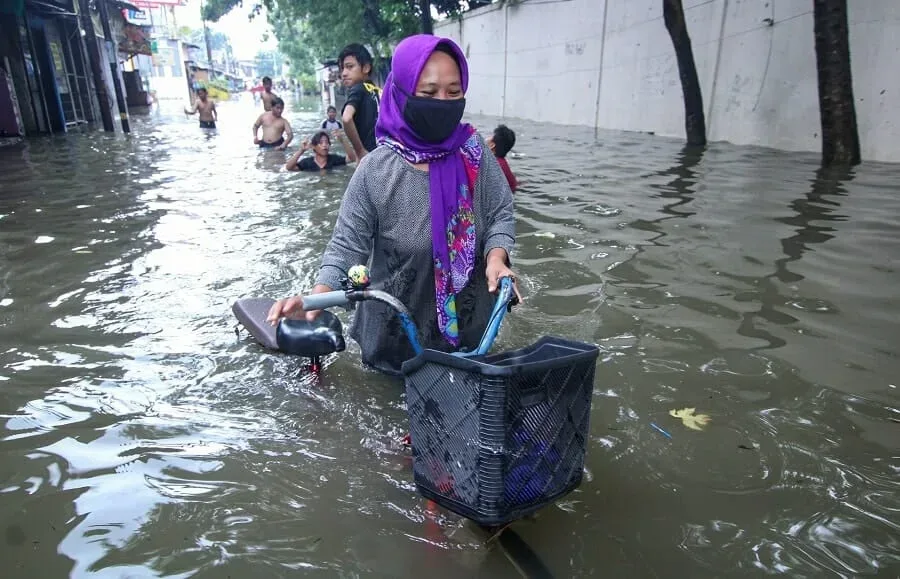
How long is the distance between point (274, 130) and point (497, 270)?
40.4ft

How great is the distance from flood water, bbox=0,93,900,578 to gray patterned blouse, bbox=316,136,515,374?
597 mm

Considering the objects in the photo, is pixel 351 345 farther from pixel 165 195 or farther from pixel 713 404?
pixel 165 195

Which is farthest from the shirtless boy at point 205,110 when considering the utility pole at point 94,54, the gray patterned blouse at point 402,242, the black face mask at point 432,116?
the black face mask at point 432,116

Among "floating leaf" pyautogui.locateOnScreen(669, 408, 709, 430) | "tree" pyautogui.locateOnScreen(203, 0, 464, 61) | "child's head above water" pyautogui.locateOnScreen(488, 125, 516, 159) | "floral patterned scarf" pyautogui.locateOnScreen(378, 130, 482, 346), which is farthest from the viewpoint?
"tree" pyautogui.locateOnScreen(203, 0, 464, 61)

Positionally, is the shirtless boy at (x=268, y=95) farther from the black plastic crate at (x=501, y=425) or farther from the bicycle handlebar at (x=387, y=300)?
the black plastic crate at (x=501, y=425)

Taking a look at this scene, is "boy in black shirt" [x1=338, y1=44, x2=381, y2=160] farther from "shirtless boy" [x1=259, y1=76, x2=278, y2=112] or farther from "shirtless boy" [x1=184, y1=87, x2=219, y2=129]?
"shirtless boy" [x1=184, y1=87, x2=219, y2=129]

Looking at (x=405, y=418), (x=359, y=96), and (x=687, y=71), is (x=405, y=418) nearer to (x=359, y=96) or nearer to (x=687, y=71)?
(x=359, y=96)

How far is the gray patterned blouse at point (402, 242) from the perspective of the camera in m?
2.23

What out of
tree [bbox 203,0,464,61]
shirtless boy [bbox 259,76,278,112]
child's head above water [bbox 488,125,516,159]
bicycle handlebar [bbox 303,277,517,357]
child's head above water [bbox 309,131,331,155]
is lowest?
child's head above water [bbox 309,131,331,155]

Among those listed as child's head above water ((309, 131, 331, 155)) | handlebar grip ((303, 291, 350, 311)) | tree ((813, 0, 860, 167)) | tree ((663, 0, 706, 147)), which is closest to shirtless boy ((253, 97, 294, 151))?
child's head above water ((309, 131, 331, 155))

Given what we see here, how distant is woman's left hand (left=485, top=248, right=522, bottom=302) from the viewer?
6.61ft

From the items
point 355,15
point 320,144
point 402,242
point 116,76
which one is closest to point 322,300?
point 402,242

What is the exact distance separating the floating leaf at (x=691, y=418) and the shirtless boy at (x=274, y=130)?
11843 millimetres

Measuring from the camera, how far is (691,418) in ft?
9.19
